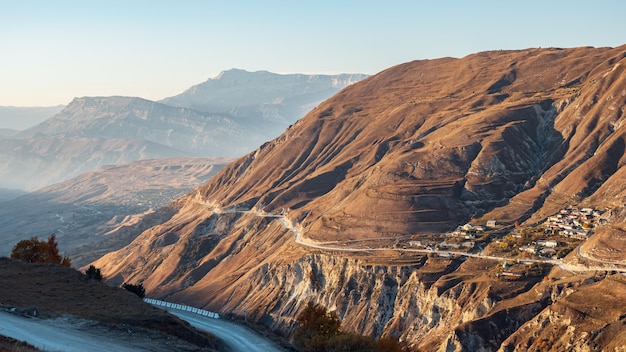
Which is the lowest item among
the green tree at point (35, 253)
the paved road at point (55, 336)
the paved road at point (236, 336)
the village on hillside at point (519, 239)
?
the paved road at point (236, 336)

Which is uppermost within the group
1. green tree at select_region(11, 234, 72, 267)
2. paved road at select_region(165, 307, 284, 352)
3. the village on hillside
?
the village on hillside

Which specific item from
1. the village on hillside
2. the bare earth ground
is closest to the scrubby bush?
the bare earth ground

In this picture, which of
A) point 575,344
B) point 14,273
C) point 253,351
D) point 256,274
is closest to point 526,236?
point 575,344

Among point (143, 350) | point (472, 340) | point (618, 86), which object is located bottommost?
point (472, 340)

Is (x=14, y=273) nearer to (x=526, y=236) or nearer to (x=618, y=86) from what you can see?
(x=526, y=236)

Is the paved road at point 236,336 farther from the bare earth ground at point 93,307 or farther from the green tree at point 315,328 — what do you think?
the bare earth ground at point 93,307

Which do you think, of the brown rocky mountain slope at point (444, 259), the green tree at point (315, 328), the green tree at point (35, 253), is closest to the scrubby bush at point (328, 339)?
the green tree at point (315, 328)

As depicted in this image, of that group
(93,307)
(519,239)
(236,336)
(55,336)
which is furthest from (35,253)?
(519,239)

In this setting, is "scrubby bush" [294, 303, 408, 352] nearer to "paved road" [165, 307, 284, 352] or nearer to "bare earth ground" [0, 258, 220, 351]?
"paved road" [165, 307, 284, 352]
